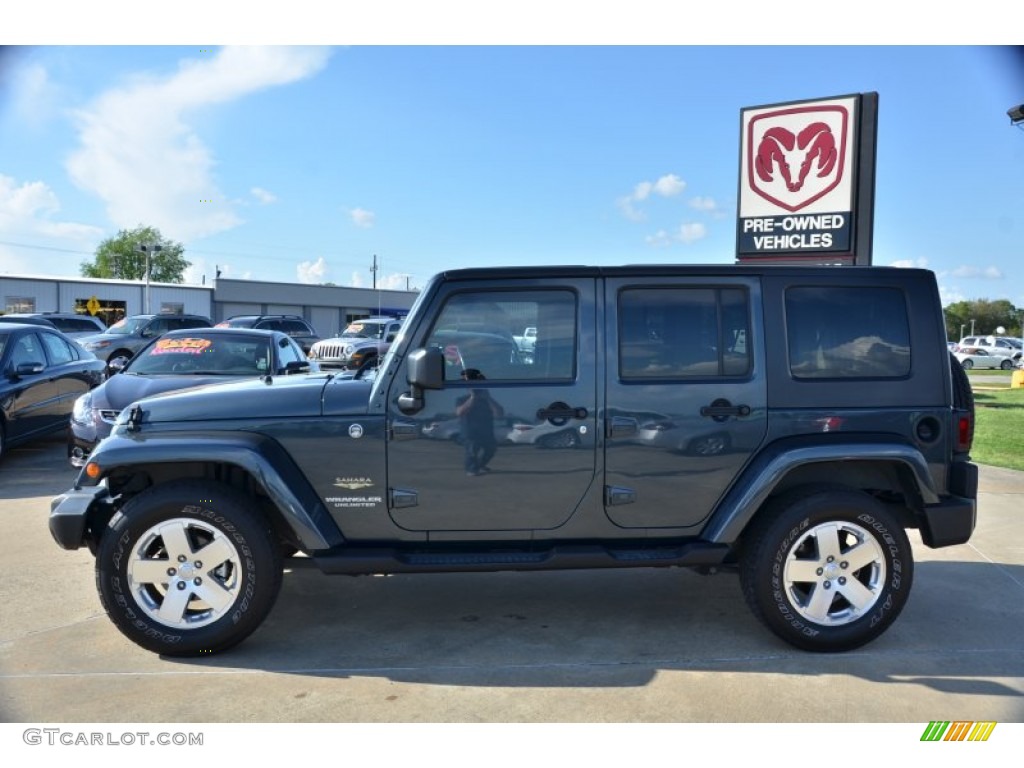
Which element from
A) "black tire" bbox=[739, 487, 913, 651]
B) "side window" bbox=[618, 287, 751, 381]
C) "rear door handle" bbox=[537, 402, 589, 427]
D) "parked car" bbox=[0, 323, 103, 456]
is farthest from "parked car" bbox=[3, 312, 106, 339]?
"black tire" bbox=[739, 487, 913, 651]

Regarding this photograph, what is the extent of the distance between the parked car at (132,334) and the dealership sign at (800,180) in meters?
15.2

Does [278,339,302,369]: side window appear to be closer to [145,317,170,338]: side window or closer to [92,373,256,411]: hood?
[92,373,256,411]: hood

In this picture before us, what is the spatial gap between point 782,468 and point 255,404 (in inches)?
105

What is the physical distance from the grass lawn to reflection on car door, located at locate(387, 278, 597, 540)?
25.7ft

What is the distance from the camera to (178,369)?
790 cm

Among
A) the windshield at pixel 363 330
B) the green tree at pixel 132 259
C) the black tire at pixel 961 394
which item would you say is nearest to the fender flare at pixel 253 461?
the black tire at pixel 961 394

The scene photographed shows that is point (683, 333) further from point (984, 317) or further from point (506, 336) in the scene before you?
point (984, 317)

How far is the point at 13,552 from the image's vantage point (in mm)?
5488

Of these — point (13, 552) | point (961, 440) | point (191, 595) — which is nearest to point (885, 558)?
point (961, 440)

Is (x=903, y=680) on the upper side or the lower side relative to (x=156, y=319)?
lower

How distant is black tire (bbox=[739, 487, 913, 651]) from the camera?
3867 millimetres

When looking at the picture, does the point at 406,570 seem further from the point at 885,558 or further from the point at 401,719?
the point at 885,558
